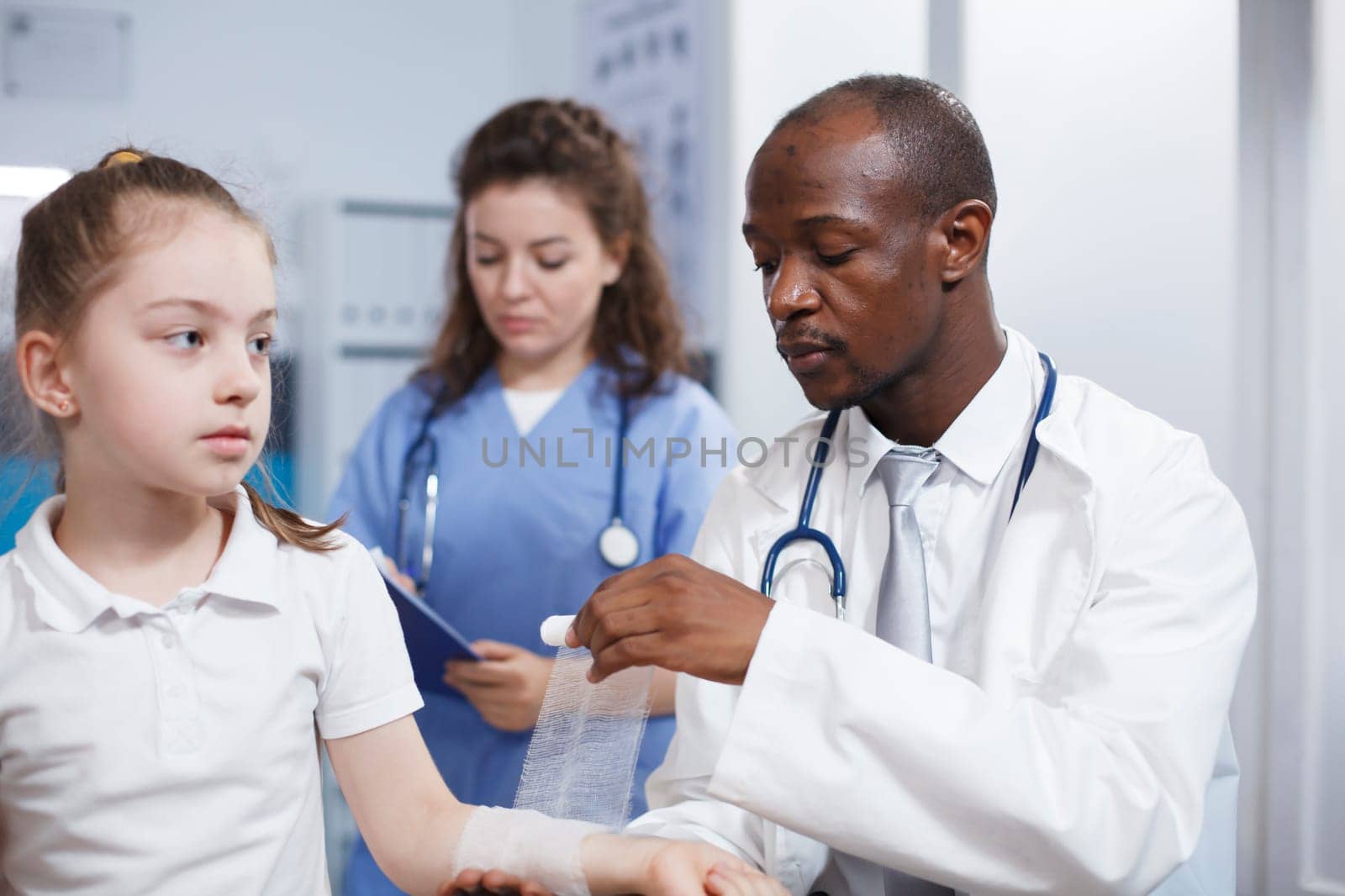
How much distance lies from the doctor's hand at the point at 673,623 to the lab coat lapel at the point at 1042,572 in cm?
22

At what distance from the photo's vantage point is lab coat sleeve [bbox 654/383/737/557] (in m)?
1.69

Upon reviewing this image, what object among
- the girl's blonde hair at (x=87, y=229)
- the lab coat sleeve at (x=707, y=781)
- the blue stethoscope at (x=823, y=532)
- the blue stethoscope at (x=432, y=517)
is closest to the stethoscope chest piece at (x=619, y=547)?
the blue stethoscope at (x=432, y=517)

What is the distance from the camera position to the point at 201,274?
852mm

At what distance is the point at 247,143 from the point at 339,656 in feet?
8.64

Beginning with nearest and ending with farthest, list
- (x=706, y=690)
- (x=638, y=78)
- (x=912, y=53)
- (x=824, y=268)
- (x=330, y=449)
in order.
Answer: (x=824, y=268) → (x=706, y=690) → (x=912, y=53) → (x=330, y=449) → (x=638, y=78)

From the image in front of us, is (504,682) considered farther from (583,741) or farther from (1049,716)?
(1049,716)

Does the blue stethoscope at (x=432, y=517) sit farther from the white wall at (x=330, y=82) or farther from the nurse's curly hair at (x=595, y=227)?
the white wall at (x=330, y=82)

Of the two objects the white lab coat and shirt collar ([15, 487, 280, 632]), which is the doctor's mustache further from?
shirt collar ([15, 487, 280, 632])

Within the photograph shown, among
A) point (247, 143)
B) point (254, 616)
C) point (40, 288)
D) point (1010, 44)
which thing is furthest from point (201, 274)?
point (247, 143)

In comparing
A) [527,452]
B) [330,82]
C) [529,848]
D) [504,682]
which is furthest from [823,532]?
[330,82]

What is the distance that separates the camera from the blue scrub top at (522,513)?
5.51 feet

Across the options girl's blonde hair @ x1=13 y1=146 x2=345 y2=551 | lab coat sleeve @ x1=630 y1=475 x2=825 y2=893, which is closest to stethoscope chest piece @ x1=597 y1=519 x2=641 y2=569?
lab coat sleeve @ x1=630 y1=475 x2=825 y2=893

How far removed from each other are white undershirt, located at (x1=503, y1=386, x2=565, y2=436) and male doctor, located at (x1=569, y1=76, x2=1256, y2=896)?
529mm

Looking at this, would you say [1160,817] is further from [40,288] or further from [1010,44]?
[1010,44]
